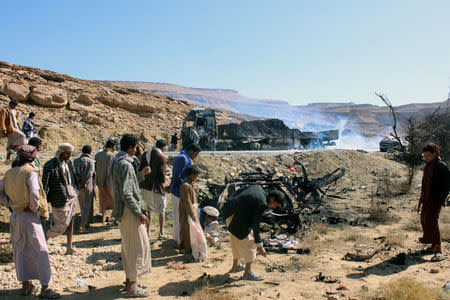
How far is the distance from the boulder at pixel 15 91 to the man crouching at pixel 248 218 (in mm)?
19928

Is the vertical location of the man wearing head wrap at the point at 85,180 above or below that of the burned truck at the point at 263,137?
below

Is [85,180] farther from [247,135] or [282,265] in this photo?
[247,135]

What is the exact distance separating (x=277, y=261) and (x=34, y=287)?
3422 mm

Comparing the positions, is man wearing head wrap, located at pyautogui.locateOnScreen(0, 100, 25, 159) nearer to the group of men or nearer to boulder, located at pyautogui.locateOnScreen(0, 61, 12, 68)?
the group of men

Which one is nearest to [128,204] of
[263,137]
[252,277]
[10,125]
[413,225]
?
[252,277]

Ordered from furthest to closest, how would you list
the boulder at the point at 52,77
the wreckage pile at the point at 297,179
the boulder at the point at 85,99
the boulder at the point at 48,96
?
1. the boulder at the point at 52,77
2. the boulder at the point at 85,99
3. the boulder at the point at 48,96
4. the wreckage pile at the point at 297,179

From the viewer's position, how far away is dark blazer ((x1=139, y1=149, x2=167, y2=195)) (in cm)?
586

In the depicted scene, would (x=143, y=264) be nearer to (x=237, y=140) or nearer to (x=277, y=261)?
(x=277, y=261)

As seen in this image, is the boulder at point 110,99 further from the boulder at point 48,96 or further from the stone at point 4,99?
the stone at point 4,99

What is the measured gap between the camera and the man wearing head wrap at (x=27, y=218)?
3562 mm

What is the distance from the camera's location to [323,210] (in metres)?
9.34

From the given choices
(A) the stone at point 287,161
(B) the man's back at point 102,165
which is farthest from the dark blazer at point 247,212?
(A) the stone at point 287,161

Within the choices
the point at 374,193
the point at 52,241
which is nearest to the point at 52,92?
the point at 52,241

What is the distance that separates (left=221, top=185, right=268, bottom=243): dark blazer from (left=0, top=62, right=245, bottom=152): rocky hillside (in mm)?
13702
